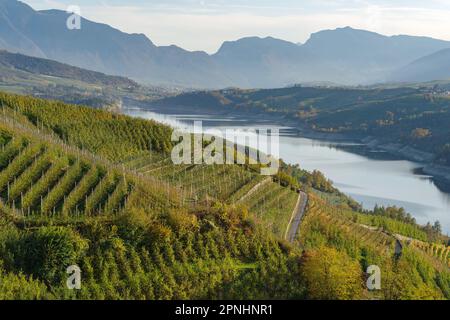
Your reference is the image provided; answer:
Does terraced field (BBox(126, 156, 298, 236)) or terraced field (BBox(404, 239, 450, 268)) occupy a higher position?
terraced field (BBox(126, 156, 298, 236))

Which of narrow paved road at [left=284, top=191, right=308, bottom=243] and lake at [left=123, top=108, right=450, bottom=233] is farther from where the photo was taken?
lake at [left=123, top=108, right=450, bottom=233]

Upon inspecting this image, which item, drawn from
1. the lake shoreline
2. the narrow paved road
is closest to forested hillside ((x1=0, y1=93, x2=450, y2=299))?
the narrow paved road

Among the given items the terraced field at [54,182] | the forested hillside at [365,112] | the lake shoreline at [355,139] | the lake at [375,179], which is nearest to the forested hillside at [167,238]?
the terraced field at [54,182]

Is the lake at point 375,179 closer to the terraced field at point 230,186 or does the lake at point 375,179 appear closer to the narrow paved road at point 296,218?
the narrow paved road at point 296,218

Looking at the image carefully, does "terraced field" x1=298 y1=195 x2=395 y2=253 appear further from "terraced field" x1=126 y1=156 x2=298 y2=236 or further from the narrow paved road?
"terraced field" x1=126 y1=156 x2=298 y2=236

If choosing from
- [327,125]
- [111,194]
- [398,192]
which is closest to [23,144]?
[111,194]

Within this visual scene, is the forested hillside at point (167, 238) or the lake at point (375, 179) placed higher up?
the forested hillside at point (167, 238)

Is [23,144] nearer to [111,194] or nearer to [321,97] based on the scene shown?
[111,194]
